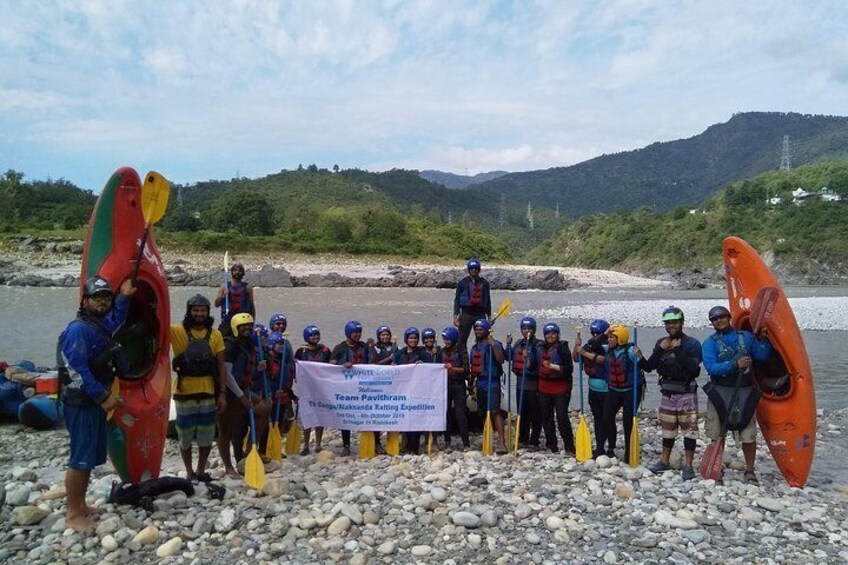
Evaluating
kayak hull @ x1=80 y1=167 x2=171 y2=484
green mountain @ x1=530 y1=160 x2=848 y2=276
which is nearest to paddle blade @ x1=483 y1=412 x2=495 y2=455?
kayak hull @ x1=80 y1=167 x2=171 y2=484

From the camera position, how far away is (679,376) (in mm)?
→ 7055

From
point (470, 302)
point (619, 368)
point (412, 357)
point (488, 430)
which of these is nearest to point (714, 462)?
point (619, 368)

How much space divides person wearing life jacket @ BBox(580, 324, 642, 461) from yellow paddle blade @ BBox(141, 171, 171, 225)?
16.2 ft

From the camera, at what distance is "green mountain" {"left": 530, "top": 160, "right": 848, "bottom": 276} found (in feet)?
218

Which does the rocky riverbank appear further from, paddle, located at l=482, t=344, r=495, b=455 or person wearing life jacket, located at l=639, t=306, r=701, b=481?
paddle, located at l=482, t=344, r=495, b=455

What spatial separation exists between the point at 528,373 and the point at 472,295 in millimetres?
1969

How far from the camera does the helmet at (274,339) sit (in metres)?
7.80

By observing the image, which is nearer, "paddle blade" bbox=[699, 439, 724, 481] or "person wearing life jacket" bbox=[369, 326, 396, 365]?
"paddle blade" bbox=[699, 439, 724, 481]

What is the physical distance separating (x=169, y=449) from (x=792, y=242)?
7075cm

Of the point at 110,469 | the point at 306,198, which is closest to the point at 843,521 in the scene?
the point at 110,469

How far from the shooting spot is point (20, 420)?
1038 centimetres

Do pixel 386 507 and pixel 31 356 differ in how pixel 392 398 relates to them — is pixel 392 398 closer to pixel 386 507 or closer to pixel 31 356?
pixel 386 507

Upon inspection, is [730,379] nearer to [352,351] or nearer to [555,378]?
[555,378]

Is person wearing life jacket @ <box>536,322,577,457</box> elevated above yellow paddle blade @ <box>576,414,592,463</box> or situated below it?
above
